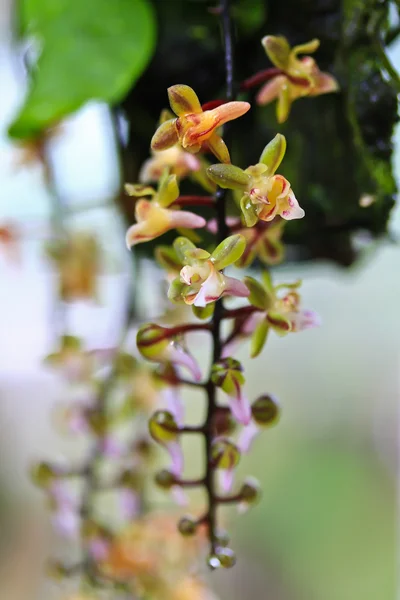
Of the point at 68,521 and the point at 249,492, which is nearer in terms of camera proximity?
the point at 249,492

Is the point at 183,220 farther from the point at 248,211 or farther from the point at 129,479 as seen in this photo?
the point at 129,479

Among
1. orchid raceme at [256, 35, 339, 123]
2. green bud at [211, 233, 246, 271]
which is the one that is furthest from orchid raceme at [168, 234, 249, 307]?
orchid raceme at [256, 35, 339, 123]

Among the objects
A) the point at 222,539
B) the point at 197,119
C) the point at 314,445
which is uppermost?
the point at 197,119

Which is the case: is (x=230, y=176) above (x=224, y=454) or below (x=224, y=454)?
above

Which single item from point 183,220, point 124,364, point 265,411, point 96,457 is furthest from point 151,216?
point 96,457

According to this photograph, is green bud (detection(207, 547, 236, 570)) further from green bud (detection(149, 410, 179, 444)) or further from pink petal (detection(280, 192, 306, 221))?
pink petal (detection(280, 192, 306, 221))

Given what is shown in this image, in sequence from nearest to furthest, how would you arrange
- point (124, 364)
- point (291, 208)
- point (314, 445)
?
point (291, 208), point (124, 364), point (314, 445)
